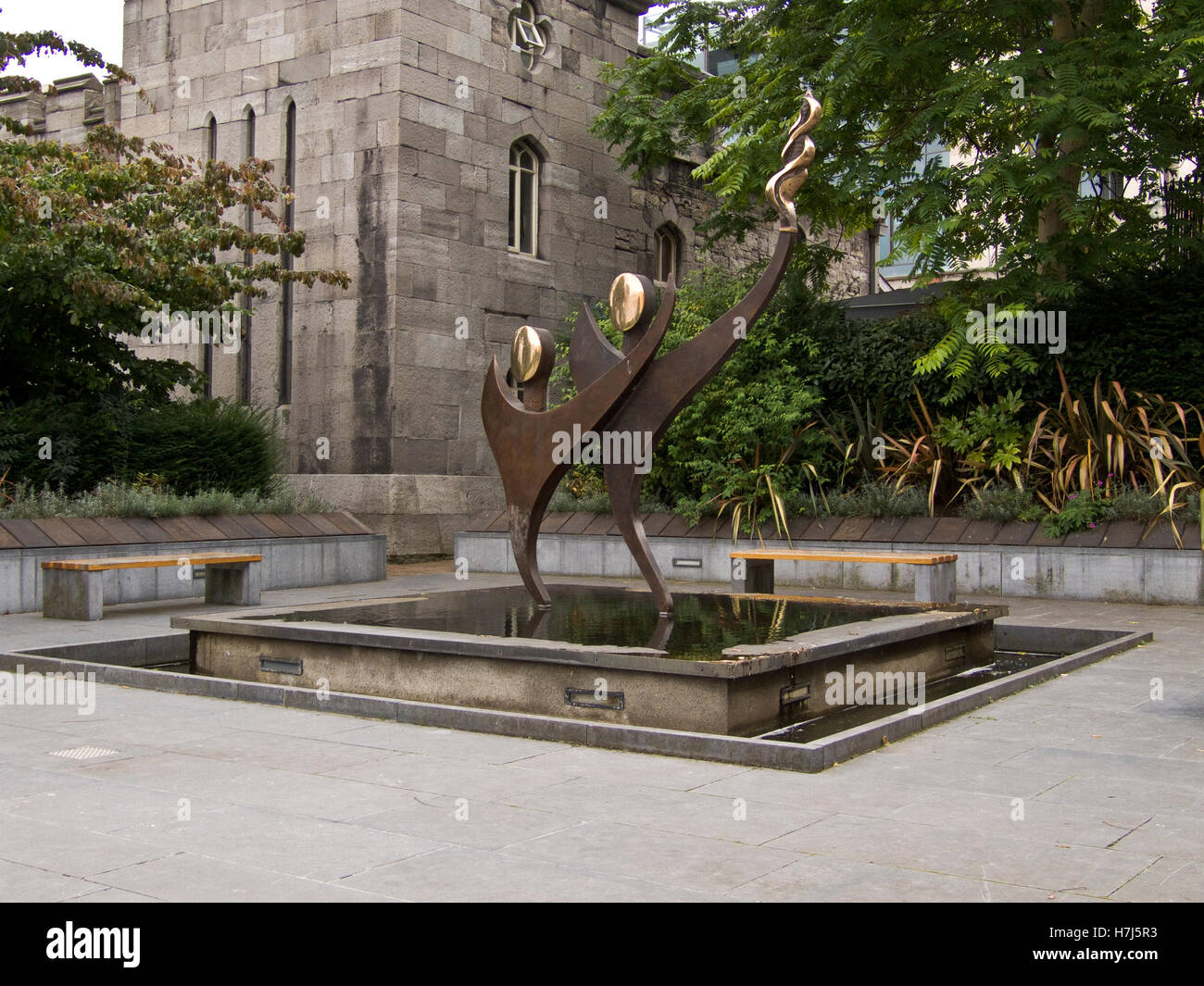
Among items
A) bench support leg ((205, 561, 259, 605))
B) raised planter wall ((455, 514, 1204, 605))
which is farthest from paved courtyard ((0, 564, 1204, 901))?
raised planter wall ((455, 514, 1204, 605))

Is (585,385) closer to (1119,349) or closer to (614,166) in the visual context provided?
(1119,349)

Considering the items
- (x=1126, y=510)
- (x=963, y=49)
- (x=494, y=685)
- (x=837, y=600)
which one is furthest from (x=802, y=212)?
(x=494, y=685)

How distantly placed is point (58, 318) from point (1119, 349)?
42.5 feet

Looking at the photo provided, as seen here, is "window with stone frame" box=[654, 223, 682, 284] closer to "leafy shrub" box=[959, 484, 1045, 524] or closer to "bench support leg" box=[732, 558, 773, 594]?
"leafy shrub" box=[959, 484, 1045, 524]

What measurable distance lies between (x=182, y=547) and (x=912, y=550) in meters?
8.02

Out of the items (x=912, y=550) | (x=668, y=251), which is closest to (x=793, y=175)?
(x=912, y=550)

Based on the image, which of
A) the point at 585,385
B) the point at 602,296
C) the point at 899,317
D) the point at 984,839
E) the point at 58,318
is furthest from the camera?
the point at 602,296

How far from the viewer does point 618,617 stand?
29.1ft

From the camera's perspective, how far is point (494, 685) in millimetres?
7328

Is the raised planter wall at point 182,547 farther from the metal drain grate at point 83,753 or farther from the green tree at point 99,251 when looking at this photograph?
the metal drain grate at point 83,753

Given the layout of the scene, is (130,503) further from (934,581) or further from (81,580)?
(934,581)

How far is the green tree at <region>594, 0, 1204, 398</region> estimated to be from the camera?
12391 mm

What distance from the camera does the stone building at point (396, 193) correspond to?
18125mm

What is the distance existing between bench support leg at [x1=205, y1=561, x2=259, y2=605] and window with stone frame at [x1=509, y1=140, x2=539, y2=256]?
9379 millimetres
